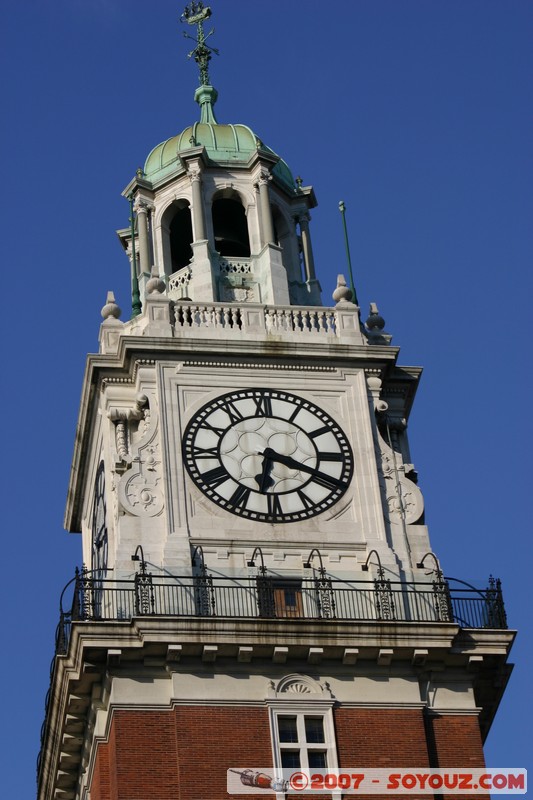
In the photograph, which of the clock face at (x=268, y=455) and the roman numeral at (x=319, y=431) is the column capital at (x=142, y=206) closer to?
the clock face at (x=268, y=455)

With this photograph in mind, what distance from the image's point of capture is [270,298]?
158ft

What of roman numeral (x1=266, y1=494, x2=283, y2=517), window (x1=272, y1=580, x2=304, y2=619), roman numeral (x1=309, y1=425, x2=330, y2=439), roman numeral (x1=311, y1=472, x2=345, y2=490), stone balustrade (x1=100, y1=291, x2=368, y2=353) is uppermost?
stone balustrade (x1=100, y1=291, x2=368, y2=353)

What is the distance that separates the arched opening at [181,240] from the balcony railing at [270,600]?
10281mm

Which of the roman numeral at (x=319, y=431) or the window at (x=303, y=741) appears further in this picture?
the roman numeral at (x=319, y=431)

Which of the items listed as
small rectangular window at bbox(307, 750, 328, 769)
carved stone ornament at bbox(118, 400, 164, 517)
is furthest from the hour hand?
small rectangular window at bbox(307, 750, 328, 769)

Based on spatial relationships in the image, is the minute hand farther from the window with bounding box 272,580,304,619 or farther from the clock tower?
the window with bounding box 272,580,304,619

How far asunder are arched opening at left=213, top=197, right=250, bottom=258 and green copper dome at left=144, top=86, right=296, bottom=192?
3.39 feet

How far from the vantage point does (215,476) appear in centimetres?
4444

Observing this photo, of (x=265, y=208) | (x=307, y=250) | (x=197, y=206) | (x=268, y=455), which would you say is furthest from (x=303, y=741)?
(x=265, y=208)

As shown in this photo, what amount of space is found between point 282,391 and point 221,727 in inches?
307

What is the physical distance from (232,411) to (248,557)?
3.42m

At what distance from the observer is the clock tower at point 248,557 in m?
41.2

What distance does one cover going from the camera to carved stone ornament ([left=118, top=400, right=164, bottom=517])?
4381cm

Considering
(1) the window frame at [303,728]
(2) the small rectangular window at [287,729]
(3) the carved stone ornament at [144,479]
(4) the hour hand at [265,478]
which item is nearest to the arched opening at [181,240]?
(3) the carved stone ornament at [144,479]
